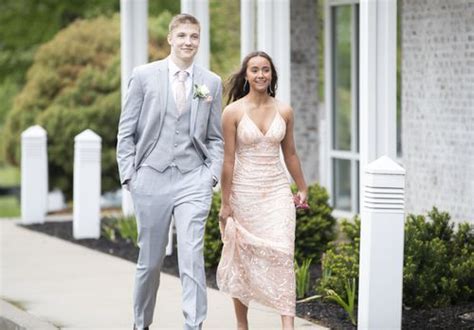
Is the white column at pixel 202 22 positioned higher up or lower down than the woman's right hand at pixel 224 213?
higher up

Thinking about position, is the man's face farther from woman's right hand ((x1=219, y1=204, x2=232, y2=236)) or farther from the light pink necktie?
woman's right hand ((x1=219, y1=204, x2=232, y2=236))

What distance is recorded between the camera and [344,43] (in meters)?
15.6

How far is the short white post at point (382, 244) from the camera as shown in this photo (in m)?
7.98

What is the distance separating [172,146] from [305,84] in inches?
356

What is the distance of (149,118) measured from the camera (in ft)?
25.5

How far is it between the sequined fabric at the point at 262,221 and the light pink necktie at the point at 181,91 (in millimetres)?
531

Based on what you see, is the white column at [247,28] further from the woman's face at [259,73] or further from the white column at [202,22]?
the woman's face at [259,73]

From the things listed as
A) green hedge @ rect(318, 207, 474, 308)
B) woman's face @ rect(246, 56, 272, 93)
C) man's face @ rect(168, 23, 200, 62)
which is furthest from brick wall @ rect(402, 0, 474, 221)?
man's face @ rect(168, 23, 200, 62)

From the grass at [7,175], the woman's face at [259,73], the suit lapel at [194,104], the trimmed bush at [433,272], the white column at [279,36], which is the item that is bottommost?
the grass at [7,175]

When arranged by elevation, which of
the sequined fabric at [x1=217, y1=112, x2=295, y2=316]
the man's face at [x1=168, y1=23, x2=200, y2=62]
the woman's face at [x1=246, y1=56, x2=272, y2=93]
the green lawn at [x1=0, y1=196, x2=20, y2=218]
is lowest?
the green lawn at [x1=0, y1=196, x2=20, y2=218]

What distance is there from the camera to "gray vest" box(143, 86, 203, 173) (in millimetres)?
7773

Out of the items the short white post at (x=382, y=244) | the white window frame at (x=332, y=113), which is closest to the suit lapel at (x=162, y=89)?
the short white post at (x=382, y=244)

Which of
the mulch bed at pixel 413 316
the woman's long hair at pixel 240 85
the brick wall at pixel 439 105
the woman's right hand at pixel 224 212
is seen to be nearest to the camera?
the woman's right hand at pixel 224 212

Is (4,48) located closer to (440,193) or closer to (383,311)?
(440,193)
